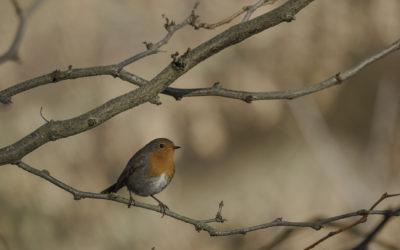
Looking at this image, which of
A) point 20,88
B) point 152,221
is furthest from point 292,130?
point 20,88

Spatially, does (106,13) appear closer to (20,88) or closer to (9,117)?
(9,117)

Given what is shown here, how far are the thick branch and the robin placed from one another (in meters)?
1.91

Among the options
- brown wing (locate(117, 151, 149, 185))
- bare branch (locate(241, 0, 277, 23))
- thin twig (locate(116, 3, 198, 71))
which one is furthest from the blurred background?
bare branch (locate(241, 0, 277, 23))

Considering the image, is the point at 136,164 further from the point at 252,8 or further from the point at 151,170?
the point at 252,8

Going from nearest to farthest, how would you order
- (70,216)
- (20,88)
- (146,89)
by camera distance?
1. (146,89)
2. (20,88)
3. (70,216)

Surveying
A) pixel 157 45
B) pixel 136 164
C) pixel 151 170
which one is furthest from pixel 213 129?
pixel 157 45

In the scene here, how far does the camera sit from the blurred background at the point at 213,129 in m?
7.41

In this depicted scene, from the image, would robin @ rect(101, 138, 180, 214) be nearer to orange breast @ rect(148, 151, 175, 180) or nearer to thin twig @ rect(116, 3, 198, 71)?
orange breast @ rect(148, 151, 175, 180)

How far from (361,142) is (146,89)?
17.7ft

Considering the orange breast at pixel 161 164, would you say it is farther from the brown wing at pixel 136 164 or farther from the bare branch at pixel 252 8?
the bare branch at pixel 252 8

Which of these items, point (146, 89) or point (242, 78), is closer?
point (146, 89)

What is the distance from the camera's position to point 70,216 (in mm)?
7352

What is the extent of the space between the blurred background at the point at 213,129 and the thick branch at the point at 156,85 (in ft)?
14.3

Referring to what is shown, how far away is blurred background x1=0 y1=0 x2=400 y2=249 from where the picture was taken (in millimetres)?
7406
